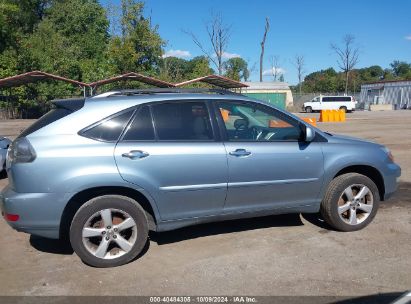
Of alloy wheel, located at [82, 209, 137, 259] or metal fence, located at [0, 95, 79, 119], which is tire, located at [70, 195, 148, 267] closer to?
alloy wheel, located at [82, 209, 137, 259]

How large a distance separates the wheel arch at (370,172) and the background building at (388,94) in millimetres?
56172

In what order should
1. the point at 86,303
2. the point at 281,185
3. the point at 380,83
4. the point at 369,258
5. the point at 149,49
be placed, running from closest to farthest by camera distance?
the point at 86,303, the point at 369,258, the point at 281,185, the point at 149,49, the point at 380,83

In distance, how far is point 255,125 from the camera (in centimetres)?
495

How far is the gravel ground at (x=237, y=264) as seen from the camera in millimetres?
3748

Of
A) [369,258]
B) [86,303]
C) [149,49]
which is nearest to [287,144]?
[369,258]

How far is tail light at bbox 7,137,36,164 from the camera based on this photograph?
3.93 meters

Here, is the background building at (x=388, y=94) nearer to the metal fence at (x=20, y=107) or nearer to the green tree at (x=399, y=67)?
the metal fence at (x=20, y=107)

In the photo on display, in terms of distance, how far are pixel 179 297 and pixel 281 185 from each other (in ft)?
5.72

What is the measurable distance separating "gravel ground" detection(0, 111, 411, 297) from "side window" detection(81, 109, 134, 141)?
4.24 feet

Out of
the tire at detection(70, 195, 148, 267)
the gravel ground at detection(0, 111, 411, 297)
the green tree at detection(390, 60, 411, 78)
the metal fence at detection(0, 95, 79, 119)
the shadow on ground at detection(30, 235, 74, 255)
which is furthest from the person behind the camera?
the green tree at detection(390, 60, 411, 78)

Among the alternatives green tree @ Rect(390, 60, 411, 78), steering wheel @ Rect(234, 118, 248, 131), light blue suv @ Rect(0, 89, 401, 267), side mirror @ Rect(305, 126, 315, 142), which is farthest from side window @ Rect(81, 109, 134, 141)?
green tree @ Rect(390, 60, 411, 78)

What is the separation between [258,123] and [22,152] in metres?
2.53

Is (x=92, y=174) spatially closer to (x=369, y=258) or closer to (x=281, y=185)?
(x=281, y=185)

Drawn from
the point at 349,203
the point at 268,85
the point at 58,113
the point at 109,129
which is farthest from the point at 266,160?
the point at 268,85
